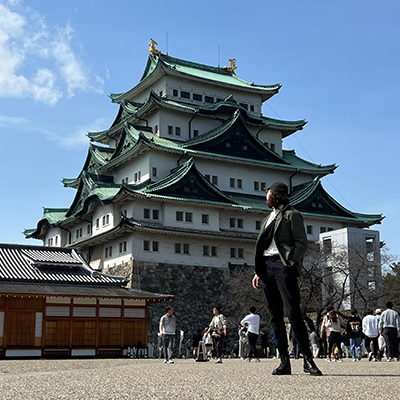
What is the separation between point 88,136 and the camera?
52562 millimetres

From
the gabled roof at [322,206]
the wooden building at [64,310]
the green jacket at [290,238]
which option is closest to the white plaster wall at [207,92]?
the gabled roof at [322,206]

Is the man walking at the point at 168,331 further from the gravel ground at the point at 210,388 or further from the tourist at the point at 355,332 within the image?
the gravel ground at the point at 210,388

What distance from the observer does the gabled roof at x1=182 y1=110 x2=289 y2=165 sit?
144 feet

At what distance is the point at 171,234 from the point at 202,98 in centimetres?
1500

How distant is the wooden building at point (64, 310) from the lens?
26250mm

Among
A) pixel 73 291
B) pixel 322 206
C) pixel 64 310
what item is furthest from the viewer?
pixel 322 206

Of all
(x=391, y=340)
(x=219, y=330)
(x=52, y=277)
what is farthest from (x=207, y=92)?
(x=391, y=340)

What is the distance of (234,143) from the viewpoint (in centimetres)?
4522

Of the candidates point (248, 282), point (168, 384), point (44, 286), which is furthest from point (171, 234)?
point (168, 384)

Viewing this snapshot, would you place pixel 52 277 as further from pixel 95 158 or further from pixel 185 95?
pixel 185 95

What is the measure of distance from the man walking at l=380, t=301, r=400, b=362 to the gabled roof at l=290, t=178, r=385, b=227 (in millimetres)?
28883

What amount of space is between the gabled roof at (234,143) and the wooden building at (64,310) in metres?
16.7

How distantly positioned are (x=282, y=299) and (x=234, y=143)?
126 feet

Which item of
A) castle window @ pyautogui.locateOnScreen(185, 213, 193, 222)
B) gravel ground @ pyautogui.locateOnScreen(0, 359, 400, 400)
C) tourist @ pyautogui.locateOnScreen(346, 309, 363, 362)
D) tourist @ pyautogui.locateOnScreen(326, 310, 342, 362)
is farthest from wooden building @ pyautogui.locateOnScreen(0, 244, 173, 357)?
gravel ground @ pyautogui.locateOnScreen(0, 359, 400, 400)
